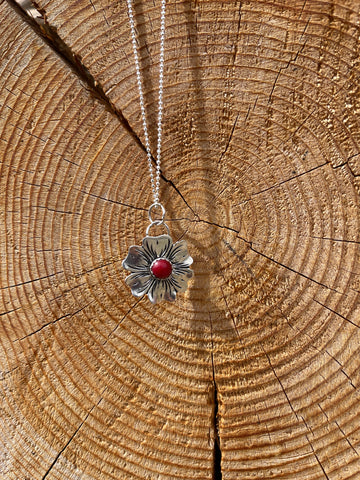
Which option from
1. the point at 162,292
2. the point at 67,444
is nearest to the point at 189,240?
the point at 162,292

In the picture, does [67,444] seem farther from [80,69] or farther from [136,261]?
[80,69]

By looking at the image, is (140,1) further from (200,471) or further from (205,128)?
(200,471)

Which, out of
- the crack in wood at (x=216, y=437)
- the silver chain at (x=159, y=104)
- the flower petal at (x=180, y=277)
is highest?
the silver chain at (x=159, y=104)

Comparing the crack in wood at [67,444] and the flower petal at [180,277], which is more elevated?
the flower petal at [180,277]

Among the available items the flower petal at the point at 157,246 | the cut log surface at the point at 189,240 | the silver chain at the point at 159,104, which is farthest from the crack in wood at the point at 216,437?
the silver chain at the point at 159,104

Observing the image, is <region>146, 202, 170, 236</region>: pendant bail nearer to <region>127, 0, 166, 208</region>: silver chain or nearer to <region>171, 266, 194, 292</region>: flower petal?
<region>127, 0, 166, 208</region>: silver chain

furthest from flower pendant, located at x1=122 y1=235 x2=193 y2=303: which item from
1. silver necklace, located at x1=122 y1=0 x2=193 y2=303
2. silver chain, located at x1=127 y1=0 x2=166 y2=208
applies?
silver chain, located at x1=127 y1=0 x2=166 y2=208

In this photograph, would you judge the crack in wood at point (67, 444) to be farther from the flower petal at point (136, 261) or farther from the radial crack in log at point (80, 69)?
the radial crack in log at point (80, 69)
